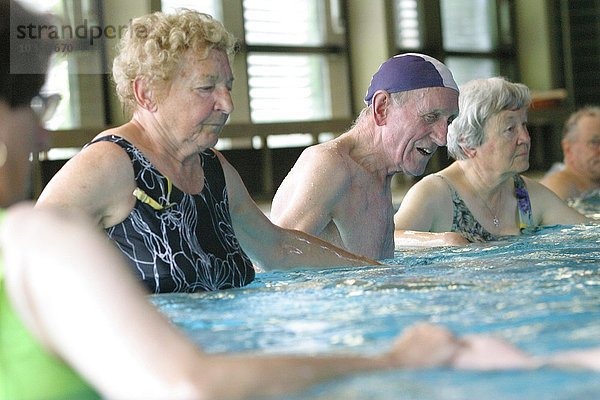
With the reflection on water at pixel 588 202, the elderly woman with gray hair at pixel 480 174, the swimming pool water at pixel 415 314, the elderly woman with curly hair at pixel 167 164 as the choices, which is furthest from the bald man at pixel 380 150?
the reflection on water at pixel 588 202

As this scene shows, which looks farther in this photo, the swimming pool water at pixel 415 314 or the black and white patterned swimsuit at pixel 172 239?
the black and white patterned swimsuit at pixel 172 239

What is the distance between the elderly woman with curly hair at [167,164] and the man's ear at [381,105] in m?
1.06

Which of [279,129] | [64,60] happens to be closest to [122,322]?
[64,60]

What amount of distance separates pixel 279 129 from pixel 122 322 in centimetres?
1061

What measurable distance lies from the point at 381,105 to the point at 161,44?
1.38 m

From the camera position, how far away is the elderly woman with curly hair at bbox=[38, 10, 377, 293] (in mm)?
2898

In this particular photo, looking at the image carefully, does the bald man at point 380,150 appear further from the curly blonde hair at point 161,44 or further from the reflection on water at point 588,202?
the reflection on water at point 588,202

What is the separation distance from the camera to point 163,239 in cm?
298

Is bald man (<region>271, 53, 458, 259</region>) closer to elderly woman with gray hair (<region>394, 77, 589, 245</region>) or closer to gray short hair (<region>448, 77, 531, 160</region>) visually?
elderly woman with gray hair (<region>394, 77, 589, 245</region>)

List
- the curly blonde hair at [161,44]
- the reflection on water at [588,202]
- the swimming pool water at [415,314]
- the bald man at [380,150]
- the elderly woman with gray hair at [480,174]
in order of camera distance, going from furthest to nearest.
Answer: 1. the reflection on water at [588,202]
2. the elderly woman with gray hair at [480,174]
3. the bald man at [380,150]
4. the curly blonde hair at [161,44]
5. the swimming pool water at [415,314]

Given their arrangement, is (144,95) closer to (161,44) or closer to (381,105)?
(161,44)

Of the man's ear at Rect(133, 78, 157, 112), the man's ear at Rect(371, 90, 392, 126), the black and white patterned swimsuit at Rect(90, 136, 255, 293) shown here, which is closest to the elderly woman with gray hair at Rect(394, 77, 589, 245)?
the man's ear at Rect(371, 90, 392, 126)

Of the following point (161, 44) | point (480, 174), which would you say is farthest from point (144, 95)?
point (480, 174)

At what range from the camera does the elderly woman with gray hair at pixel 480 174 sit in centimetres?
496
